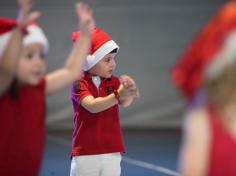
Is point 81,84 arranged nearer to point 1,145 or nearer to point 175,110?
point 1,145

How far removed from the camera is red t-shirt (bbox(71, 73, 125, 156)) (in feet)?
10.7

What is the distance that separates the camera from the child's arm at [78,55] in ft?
7.52

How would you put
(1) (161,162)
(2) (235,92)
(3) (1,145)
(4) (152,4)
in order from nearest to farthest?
(2) (235,92) → (3) (1,145) → (1) (161,162) → (4) (152,4)

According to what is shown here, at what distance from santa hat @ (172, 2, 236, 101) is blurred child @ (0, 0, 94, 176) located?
2.48 ft

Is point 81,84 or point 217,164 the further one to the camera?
point 81,84

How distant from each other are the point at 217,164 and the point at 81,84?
5.90 feet

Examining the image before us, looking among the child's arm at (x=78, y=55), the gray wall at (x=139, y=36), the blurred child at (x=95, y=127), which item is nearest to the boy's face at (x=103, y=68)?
the blurred child at (x=95, y=127)

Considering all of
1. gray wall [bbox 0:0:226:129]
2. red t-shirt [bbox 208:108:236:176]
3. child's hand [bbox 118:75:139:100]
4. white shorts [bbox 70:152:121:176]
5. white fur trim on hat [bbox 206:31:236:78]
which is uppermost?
gray wall [bbox 0:0:226:129]

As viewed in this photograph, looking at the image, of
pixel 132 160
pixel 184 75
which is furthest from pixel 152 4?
pixel 184 75

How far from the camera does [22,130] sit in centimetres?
229

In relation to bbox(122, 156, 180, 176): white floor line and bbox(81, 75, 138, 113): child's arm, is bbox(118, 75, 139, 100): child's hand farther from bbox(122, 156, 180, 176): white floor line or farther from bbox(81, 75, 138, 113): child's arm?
bbox(122, 156, 180, 176): white floor line

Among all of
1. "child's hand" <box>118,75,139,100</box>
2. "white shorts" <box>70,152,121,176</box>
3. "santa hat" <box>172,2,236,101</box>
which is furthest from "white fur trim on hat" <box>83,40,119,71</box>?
"santa hat" <box>172,2,236,101</box>

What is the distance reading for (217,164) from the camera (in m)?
1.60

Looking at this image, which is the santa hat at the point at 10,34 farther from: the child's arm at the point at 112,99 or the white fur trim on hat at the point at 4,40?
the child's arm at the point at 112,99
